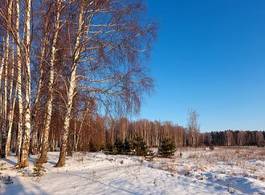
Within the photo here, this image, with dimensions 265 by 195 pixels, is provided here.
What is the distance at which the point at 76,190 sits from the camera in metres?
7.98

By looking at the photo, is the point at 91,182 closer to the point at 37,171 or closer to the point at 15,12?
the point at 37,171

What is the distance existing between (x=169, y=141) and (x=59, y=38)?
15696 mm

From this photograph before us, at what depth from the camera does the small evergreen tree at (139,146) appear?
2437cm

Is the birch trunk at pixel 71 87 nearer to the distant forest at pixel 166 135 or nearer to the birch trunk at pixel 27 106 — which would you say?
the birch trunk at pixel 27 106

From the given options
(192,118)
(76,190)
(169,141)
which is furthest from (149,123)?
(76,190)

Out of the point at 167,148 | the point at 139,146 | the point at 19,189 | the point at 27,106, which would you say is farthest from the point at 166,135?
the point at 19,189

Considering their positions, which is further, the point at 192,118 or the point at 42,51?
the point at 192,118

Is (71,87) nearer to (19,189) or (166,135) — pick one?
(19,189)

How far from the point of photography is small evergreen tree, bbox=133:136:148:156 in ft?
80.0

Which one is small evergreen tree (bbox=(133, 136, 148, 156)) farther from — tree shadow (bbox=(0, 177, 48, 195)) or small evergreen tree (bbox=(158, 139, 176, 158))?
tree shadow (bbox=(0, 177, 48, 195))

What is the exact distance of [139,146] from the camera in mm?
25953

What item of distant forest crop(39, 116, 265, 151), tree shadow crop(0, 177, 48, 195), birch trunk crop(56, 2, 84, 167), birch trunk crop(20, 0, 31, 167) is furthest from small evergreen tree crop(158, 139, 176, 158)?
tree shadow crop(0, 177, 48, 195)

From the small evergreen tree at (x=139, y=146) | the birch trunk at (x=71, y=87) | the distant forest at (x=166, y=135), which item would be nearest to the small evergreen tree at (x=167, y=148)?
the small evergreen tree at (x=139, y=146)

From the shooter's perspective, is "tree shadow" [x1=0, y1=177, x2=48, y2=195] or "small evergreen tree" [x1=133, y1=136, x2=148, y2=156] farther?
"small evergreen tree" [x1=133, y1=136, x2=148, y2=156]
